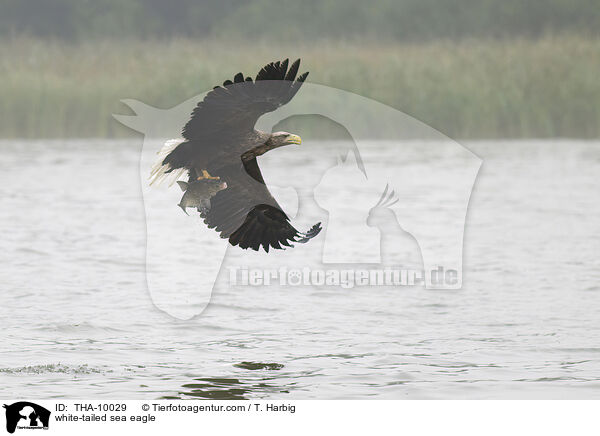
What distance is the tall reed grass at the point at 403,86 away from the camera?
18.3 m

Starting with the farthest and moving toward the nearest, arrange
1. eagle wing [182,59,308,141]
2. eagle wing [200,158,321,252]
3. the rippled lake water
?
eagle wing [200,158,321,252]
the rippled lake water
eagle wing [182,59,308,141]

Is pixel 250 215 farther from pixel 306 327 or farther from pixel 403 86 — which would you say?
pixel 403 86

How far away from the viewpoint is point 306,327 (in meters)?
8.28

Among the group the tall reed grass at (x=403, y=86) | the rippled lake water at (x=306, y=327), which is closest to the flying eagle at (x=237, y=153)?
the rippled lake water at (x=306, y=327)

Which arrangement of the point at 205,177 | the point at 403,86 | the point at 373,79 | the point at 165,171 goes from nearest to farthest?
the point at 205,177 → the point at 165,171 → the point at 403,86 → the point at 373,79

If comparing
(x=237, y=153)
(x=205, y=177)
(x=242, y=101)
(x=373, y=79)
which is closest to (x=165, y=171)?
(x=205, y=177)

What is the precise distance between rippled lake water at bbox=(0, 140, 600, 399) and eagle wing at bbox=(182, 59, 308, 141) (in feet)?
4.60

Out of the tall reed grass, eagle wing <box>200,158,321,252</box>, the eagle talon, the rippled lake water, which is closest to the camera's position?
the eagle talon

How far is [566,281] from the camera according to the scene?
392 inches

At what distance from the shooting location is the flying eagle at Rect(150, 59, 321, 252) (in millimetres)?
6316

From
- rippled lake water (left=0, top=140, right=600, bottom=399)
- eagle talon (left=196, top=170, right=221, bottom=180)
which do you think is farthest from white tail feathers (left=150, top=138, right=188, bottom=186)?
rippled lake water (left=0, top=140, right=600, bottom=399)

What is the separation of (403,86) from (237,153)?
1221cm

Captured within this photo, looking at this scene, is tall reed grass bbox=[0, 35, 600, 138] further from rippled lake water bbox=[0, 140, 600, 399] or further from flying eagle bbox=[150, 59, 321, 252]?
flying eagle bbox=[150, 59, 321, 252]

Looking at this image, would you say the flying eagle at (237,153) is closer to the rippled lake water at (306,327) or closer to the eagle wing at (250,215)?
the eagle wing at (250,215)
